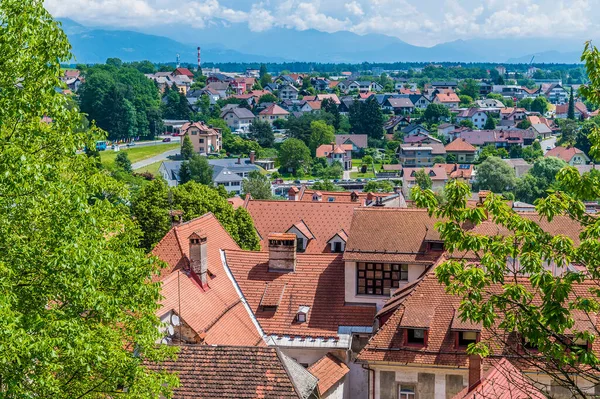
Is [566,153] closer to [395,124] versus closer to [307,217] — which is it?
[395,124]

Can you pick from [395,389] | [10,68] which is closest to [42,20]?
[10,68]

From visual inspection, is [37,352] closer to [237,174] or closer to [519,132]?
[237,174]

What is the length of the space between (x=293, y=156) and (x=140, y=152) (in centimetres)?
2675

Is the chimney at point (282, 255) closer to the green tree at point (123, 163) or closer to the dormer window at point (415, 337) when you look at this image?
the dormer window at point (415, 337)

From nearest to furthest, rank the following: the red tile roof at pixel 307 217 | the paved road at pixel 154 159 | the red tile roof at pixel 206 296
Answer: the red tile roof at pixel 206 296 < the red tile roof at pixel 307 217 < the paved road at pixel 154 159

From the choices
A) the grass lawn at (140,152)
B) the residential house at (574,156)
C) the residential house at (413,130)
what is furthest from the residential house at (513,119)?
the grass lawn at (140,152)

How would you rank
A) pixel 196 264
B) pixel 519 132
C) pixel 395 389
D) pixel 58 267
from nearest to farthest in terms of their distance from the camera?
pixel 58 267 → pixel 395 389 → pixel 196 264 → pixel 519 132

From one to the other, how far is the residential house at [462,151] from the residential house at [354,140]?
15.7 meters

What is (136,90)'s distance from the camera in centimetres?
18462

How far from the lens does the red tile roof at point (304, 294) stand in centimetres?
2911

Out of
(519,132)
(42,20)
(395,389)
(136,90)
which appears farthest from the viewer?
(136,90)

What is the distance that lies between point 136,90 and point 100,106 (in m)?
27.8

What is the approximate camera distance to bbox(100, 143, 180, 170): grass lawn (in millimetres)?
134125

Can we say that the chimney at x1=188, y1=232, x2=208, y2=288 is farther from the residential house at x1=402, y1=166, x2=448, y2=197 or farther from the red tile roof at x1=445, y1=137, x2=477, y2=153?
→ the red tile roof at x1=445, y1=137, x2=477, y2=153
